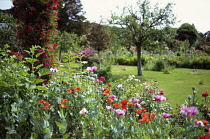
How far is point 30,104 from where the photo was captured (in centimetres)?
203

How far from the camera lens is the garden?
73.9 inches

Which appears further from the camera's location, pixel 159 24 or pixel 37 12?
pixel 159 24

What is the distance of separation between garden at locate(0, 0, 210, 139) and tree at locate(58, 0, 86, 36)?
1089 centimetres

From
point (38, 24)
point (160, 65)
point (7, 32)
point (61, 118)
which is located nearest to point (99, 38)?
point (160, 65)

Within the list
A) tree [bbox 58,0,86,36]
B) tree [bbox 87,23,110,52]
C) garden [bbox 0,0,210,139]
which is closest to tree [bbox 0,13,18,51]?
garden [bbox 0,0,210,139]

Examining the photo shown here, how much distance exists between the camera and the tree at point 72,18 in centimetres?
2516

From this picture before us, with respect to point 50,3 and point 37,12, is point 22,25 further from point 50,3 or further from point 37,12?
point 50,3

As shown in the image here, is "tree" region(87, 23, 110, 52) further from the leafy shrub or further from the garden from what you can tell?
the leafy shrub

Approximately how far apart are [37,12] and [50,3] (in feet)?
1.71

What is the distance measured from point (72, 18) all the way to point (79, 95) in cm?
2563

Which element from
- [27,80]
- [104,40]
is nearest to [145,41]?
[27,80]

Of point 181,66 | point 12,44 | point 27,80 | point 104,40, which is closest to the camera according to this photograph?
point 27,80

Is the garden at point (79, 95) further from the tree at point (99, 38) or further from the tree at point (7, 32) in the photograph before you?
the tree at point (99, 38)

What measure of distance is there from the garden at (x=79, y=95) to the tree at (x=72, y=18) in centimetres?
1089
